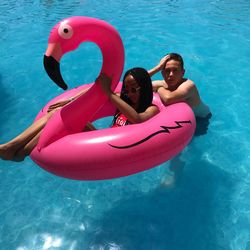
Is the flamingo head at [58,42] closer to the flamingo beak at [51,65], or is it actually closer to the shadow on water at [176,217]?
the flamingo beak at [51,65]

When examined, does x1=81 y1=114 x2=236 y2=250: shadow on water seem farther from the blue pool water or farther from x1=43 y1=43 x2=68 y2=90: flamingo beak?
x1=43 y1=43 x2=68 y2=90: flamingo beak

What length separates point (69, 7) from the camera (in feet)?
34.7

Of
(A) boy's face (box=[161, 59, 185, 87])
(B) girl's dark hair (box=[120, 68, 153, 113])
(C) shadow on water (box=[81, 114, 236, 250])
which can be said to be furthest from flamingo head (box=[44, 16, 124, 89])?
(C) shadow on water (box=[81, 114, 236, 250])

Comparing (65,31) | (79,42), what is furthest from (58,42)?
(79,42)

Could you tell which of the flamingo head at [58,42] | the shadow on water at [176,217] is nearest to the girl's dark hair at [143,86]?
the flamingo head at [58,42]

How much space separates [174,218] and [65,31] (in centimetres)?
218

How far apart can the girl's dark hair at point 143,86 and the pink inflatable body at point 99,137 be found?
15 cm

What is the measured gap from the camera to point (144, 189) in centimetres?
363

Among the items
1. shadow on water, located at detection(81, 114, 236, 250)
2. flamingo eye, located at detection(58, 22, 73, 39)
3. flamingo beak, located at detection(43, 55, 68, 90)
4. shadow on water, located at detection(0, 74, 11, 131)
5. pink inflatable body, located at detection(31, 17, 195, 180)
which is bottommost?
shadow on water, located at detection(81, 114, 236, 250)

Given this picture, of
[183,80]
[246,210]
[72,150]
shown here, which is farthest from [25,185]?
[246,210]

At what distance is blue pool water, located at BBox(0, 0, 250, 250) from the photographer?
311cm

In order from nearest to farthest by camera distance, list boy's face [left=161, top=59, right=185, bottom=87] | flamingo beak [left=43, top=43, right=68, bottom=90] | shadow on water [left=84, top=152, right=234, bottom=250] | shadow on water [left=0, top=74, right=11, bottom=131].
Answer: flamingo beak [left=43, top=43, right=68, bottom=90] → shadow on water [left=84, top=152, right=234, bottom=250] → boy's face [left=161, top=59, right=185, bottom=87] → shadow on water [left=0, top=74, right=11, bottom=131]

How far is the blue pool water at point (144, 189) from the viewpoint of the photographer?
123 inches

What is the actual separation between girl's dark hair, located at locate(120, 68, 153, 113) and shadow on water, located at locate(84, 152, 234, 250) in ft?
3.76
